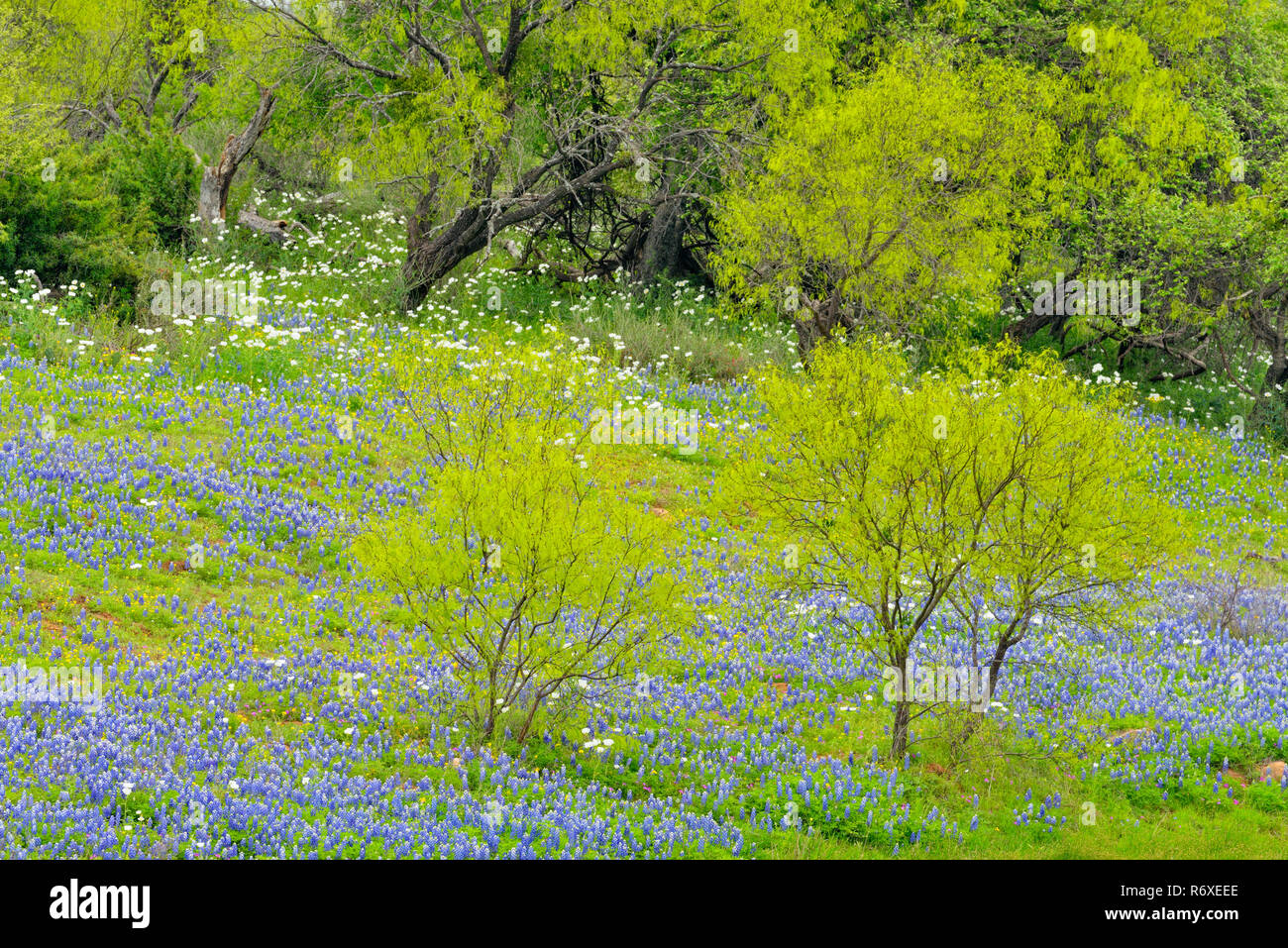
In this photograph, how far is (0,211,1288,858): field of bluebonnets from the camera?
318 inches

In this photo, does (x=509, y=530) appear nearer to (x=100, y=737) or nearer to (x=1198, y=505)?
(x=100, y=737)

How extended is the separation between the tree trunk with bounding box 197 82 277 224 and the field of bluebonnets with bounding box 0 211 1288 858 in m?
6.37

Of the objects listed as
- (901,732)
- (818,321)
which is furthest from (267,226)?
(901,732)

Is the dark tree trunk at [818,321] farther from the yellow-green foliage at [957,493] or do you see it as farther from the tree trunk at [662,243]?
the yellow-green foliage at [957,493]

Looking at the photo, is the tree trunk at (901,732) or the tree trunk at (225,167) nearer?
the tree trunk at (901,732)

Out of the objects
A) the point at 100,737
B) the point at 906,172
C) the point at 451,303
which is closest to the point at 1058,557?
the point at 100,737

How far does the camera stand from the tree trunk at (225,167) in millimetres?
24812

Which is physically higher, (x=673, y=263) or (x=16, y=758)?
(x=673, y=263)

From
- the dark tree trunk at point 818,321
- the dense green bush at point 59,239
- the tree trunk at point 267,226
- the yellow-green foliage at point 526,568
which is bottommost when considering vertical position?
the yellow-green foliage at point 526,568

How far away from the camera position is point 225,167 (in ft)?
82.3

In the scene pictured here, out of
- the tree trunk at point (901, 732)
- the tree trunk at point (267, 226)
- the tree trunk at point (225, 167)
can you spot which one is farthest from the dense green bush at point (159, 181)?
the tree trunk at point (901, 732)

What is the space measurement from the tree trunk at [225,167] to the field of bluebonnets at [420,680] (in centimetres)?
637

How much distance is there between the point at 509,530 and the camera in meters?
9.47

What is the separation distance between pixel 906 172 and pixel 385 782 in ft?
49.5
